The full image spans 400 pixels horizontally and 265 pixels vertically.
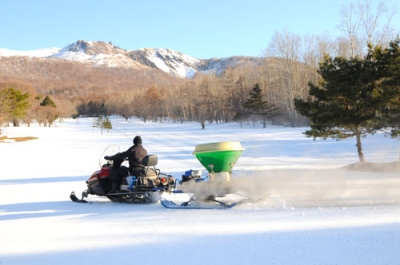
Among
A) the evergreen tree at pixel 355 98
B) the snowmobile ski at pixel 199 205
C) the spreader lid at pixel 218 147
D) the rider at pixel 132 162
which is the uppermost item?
the evergreen tree at pixel 355 98

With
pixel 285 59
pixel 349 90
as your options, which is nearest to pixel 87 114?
pixel 285 59

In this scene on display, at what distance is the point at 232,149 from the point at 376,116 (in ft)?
26.6

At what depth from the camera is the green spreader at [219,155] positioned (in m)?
7.43

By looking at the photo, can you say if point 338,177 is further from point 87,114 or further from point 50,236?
point 87,114

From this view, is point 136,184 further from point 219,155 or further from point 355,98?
point 355,98

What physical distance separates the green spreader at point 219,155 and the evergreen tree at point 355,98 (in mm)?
7678

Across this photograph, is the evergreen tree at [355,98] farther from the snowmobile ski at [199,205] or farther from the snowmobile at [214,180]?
the snowmobile ski at [199,205]

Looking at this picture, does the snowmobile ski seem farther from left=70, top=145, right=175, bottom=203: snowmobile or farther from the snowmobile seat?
the snowmobile seat

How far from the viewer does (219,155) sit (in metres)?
7.42

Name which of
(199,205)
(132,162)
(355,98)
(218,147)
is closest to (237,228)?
(199,205)

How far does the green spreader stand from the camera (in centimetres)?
743

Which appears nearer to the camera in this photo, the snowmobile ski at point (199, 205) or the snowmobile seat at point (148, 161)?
the snowmobile ski at point (199, 205)

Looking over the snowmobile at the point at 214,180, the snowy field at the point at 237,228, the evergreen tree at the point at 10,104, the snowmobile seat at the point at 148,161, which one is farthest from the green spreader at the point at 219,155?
the evergreen tree at the point at 10,104

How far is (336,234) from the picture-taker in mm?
4973
